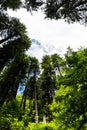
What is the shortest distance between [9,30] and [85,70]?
9.53 metres

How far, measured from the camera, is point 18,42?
79.2ft

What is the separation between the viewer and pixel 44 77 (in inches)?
1510

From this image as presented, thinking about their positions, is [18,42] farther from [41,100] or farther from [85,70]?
[41,100]

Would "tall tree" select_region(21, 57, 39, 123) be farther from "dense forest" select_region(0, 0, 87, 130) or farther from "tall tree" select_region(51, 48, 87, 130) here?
"tall tree" select_region(51, 48, 87, 130)

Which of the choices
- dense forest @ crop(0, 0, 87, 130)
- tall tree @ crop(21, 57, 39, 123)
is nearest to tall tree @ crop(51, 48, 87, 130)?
dense forest @ crop(0, 0, 87, 130)

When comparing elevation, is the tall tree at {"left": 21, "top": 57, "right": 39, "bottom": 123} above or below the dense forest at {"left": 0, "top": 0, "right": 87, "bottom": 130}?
above

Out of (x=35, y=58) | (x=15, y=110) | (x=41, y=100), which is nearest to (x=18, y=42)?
(x=15, y=110)

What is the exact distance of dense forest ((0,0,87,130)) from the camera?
1312cm

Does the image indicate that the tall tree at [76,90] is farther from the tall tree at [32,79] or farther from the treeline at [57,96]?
the tall tree at [32,79]

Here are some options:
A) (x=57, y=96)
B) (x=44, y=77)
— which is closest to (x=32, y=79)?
(x=44, y=77)

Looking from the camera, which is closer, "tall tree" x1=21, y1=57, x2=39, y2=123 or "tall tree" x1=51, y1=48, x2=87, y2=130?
"tall tree" x1=51, y1=48, x2=87, y2=130

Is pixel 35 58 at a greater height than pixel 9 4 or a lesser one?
greater

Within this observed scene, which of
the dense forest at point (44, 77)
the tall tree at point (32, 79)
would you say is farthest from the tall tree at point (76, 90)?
the tall tree at point (32, 79)

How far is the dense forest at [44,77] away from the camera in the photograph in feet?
43.0
